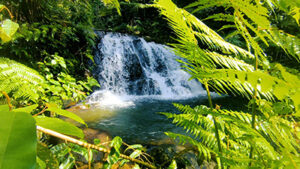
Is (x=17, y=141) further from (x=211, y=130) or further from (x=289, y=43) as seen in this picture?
(x=211, y=130)

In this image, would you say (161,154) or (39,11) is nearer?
(161,154)

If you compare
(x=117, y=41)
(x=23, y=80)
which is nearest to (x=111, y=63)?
(x=117, y=41)

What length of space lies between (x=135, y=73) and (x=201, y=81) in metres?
6.30

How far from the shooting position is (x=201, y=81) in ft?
2.80

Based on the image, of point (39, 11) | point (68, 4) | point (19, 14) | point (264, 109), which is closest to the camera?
point (264, 109)

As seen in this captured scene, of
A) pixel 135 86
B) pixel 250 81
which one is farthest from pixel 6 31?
pixel 135 86

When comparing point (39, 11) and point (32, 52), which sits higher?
point (39, 11)

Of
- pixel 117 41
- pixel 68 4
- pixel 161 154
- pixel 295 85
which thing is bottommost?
pixel 161 154

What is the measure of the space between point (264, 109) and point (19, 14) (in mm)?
3789

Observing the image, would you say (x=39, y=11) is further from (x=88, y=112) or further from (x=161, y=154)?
(x=161, y=154)

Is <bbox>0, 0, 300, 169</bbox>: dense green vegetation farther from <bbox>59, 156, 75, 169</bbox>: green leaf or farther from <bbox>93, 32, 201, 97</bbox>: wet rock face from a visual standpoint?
<bbox>93, 32, 201, 97</bbox>: wet rock face

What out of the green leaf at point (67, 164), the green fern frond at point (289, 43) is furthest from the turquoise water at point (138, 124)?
the green fern frond at point (289, 43)

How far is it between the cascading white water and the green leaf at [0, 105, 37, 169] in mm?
5624

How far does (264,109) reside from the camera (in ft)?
2.56
